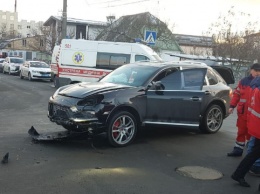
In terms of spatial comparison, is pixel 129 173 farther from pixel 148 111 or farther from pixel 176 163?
pixel 148 111

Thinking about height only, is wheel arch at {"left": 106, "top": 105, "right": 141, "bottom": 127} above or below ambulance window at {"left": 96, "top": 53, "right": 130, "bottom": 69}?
below

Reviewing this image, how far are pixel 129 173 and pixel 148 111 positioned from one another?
6.88 feet

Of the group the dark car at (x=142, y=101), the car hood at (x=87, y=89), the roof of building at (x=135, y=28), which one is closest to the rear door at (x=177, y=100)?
the dark car at (x=142, y=101)

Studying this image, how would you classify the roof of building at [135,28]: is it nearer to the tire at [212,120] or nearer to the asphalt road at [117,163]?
the tire at [212,120]

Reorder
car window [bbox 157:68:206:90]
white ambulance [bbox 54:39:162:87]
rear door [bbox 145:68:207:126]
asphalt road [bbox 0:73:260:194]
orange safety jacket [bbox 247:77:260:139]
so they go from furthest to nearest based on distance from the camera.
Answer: white ambulance [bbox 54:39:162:87]
car window [bbox 157:68:206:90]
rear door [bbox 145:68:207:126]
orange safety jacket [bbox 247:77:260:139]
asphalt road [bbox 0:73:260:194]

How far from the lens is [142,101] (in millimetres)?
7258

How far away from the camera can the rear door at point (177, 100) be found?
7.44 meters

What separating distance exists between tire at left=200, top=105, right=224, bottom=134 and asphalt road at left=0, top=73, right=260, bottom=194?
165 mm

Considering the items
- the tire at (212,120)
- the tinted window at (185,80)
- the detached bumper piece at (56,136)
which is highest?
the tinted window at (185,80)

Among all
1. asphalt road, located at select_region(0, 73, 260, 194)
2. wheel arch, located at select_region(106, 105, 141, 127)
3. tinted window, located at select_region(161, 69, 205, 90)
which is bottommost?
asphalt road, located at select_region(0, 73, 260, 194)

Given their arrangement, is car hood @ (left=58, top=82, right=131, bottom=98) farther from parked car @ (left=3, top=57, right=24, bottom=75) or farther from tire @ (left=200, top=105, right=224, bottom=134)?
parked car @ (left=3, top=57, right=24, bottom=75)

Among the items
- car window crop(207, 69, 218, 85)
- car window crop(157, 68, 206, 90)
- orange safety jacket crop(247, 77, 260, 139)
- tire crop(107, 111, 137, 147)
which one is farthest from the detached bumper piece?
car window crop(207, 69, 218, 85)

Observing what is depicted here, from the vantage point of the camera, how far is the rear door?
7.44 m

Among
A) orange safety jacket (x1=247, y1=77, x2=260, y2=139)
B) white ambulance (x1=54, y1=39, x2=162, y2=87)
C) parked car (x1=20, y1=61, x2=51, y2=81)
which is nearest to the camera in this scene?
orange safety jacket (x1=247, y1=77, x2=260, y2=139)
